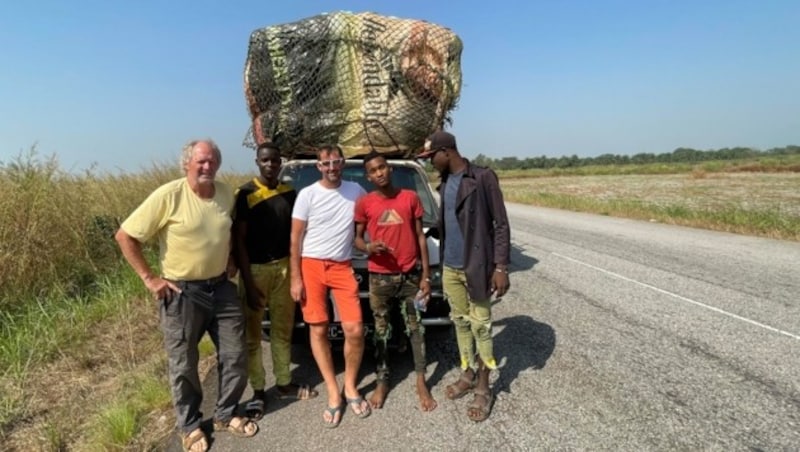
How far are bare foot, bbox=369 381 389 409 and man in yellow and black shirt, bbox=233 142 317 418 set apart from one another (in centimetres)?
48

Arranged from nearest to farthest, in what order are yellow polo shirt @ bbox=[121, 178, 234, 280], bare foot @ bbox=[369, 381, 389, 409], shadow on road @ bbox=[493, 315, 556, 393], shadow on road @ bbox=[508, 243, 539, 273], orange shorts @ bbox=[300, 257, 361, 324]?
yellow polo shirt @ bbox=[121, 178, 234, 280]
orange shorts @ bbox=[300, 257, 361, 324]
bare foot @ bbox=[369, 381, 389, 409]
shadow on road @ bbox=[493, 315, 556, 393]
shadow on road @ bbox=[508, 243, 539, 273]

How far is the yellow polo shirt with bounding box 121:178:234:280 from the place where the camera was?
264 centimetres

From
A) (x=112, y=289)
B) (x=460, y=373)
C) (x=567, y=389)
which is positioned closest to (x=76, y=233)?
(x=112, y=289)

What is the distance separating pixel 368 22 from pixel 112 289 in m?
4.43

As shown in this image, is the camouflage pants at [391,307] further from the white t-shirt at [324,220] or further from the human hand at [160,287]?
the human hand at [160,287]

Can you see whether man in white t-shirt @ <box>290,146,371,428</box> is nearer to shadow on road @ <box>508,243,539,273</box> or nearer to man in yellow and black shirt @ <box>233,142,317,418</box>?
man in yellow and black shirt @ <box>233,142,317,418</box>

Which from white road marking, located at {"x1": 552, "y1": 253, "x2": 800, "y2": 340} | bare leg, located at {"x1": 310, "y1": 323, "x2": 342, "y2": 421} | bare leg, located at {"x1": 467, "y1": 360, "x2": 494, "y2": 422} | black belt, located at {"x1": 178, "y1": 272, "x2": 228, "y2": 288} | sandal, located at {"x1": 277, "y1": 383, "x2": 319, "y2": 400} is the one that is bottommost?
white road marking, located at {"x1": 552, "y1": 253, "x2": 800, "y2": 340}

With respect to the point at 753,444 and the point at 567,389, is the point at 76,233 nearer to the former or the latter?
the point at 567,389

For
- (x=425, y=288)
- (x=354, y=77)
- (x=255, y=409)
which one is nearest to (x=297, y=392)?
(x=255, y=409)

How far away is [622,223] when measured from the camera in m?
14.2

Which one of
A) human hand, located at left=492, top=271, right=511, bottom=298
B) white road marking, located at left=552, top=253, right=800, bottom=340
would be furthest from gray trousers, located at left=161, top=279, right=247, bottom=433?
white road marking, located at left=552, top=253, right=800, bottom=340

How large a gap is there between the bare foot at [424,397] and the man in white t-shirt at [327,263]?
38 centimetres

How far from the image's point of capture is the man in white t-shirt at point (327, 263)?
10.2 ft

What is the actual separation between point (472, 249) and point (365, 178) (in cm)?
213
